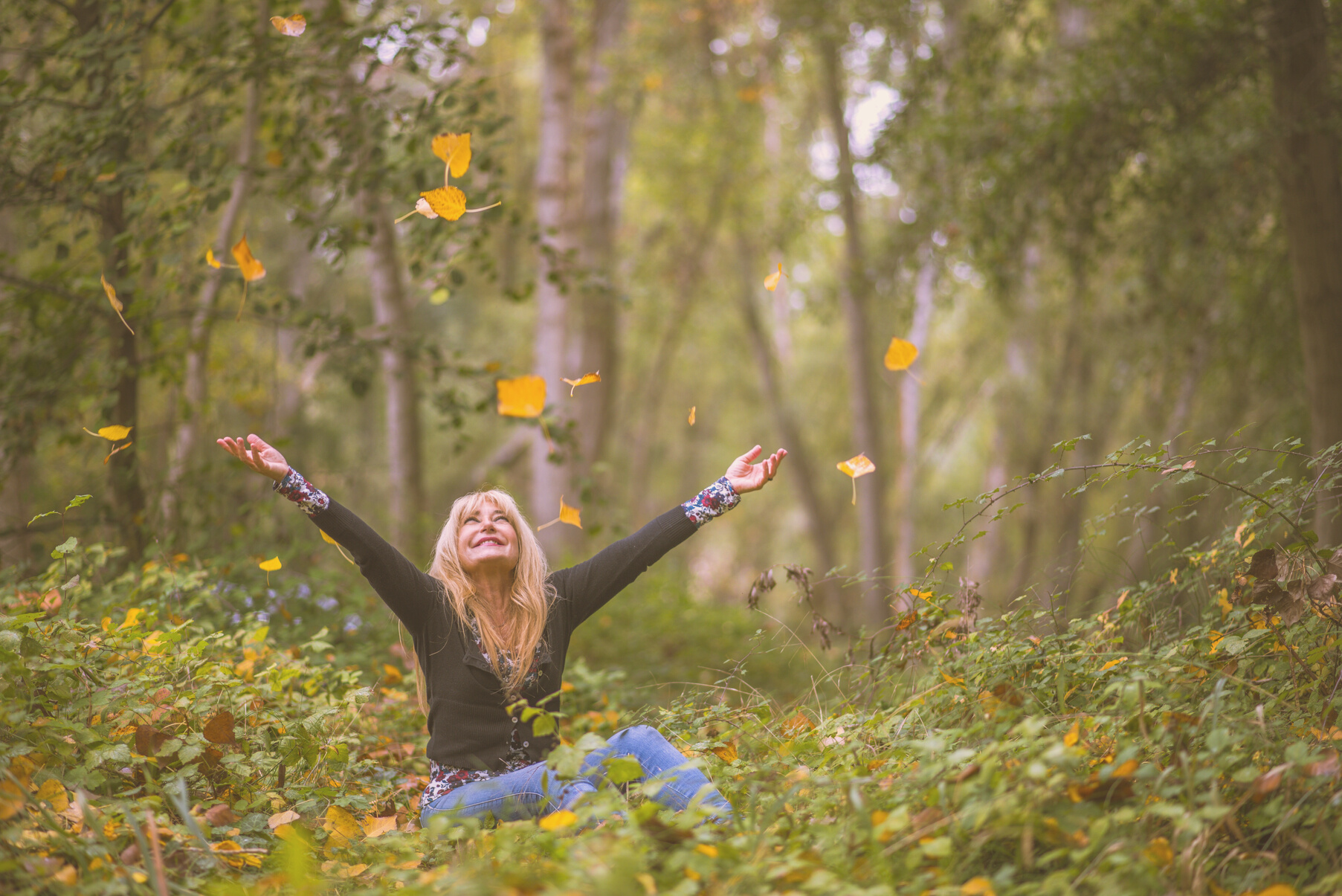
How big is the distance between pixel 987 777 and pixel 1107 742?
2.11 ft

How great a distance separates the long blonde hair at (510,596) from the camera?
3016 millimetres

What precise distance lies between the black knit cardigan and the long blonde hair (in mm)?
38

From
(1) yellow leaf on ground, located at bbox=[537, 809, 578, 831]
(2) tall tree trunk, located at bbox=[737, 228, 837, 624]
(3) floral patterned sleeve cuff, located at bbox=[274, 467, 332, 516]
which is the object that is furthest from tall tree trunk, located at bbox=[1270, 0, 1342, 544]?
(2) tall tree trunk, located at bbox=[737, 228, 837, 624]

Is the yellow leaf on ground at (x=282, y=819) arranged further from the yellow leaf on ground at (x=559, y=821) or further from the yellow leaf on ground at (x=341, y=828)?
the yellow leaf on ground at (x=559, y=821)

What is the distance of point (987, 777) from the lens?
2.10 meters

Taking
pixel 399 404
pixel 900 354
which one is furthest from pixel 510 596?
pixel 399 404

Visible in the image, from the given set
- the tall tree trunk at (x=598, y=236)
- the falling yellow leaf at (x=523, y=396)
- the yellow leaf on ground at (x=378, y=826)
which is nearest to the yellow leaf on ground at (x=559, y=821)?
the yellow leaf on ground at (x=378, y=826)

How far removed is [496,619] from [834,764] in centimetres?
116

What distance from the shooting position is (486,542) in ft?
10.4

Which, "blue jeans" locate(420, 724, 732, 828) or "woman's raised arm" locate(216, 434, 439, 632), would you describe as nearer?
"blue jeans" locate(420, 724, 732, 828)

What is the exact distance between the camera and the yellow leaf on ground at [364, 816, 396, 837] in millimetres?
2713

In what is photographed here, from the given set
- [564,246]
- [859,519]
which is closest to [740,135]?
[564,246]

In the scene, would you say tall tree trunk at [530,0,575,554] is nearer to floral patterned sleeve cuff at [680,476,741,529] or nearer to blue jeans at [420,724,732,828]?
floral patterned sleeve cuff at [680,476,741,529]

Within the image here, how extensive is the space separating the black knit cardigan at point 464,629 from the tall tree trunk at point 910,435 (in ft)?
30.4
